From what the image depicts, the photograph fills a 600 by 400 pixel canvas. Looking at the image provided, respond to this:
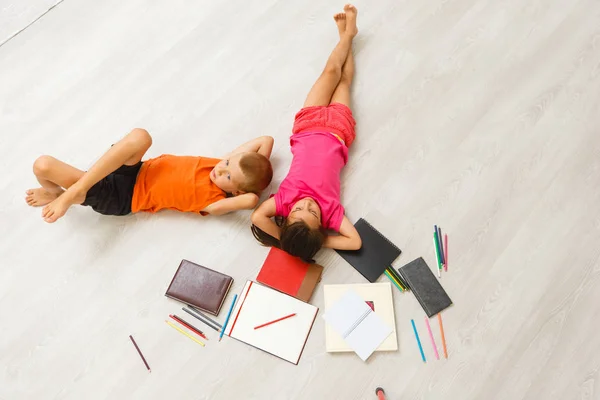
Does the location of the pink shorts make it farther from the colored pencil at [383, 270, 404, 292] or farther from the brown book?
the brown book

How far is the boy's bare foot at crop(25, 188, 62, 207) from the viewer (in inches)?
61.2

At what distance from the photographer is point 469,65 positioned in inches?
71.2

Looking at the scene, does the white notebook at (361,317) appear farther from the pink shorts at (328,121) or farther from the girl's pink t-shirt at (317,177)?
the pink shorts at (328,121)

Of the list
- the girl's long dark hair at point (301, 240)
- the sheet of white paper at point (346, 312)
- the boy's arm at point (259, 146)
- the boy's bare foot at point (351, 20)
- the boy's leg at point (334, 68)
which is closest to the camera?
the girl's long dark hair at point (301, 240)

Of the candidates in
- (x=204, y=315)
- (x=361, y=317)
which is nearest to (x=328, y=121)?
(x=361, y=317)

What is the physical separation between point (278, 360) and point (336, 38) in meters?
1.32

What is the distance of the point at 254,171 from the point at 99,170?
509 mm

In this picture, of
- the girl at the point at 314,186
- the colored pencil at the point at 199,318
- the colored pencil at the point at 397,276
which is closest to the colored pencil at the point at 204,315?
Result: the colored pencil at the point at 199,318

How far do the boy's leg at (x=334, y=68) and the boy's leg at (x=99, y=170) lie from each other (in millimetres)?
646

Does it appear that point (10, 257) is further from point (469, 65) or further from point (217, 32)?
point (469, 65)

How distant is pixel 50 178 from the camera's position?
144cm

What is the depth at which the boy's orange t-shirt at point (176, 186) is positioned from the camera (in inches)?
58.8

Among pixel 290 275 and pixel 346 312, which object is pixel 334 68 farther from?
pixel 346 312

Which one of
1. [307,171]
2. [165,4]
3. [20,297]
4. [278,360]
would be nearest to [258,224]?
[307,171]
